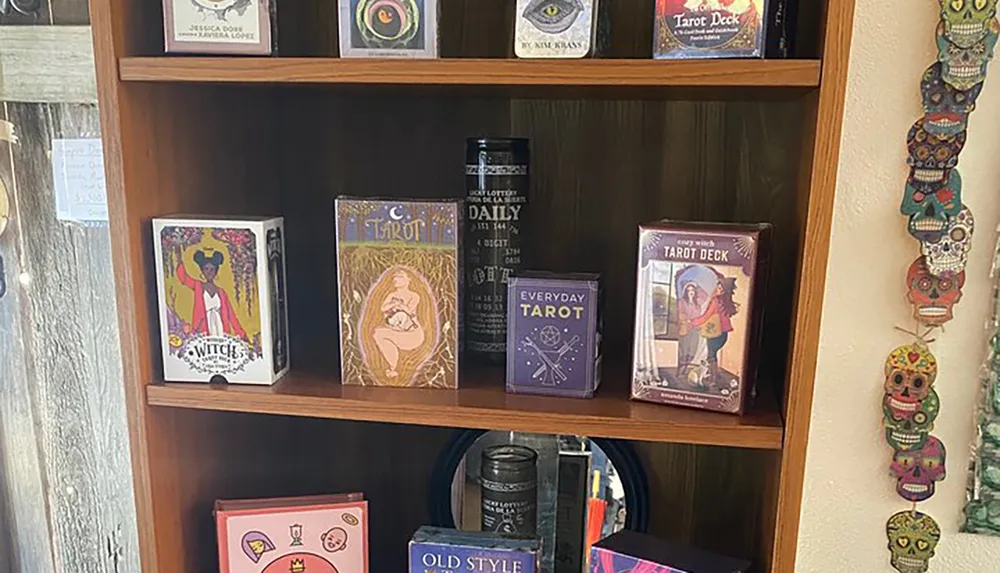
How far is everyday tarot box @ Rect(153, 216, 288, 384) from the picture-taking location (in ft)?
3.17

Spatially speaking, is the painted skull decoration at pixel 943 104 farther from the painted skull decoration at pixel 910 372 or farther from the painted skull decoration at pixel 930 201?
the painted skull decoration at pixel 910 372

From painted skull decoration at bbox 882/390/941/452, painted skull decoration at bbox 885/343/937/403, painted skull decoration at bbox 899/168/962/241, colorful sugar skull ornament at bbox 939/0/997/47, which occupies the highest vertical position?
colorful sugar skull ornament at bbox 939/0/997/47

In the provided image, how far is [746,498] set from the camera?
4.00 feet

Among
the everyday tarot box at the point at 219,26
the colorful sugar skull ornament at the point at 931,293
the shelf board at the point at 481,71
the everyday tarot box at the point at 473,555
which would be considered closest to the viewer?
the shelf board at the point at 481,71

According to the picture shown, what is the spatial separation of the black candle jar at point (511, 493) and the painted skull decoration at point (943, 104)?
0.70m

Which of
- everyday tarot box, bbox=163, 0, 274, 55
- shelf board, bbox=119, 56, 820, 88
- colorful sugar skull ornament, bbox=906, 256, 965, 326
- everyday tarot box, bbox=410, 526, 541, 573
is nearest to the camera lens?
shelf board, bbox=119, 56, 820, 88

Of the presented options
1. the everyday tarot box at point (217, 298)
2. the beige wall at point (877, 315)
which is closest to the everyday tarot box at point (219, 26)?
the everyday tarot box at point (217, 298)

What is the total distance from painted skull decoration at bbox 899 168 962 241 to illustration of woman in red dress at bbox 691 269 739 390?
41cm

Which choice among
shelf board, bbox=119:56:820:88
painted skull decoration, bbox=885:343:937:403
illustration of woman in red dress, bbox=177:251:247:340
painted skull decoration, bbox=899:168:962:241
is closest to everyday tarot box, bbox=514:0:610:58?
shelf board, bbox=119:56:820:88

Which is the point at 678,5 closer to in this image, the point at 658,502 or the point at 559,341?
the point at 559,341

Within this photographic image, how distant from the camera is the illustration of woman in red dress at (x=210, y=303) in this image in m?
0.97

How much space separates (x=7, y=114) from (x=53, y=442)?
523 millimetres

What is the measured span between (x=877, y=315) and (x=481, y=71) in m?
0.69

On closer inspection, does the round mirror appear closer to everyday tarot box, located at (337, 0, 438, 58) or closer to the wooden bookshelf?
the wooden bookshelf
